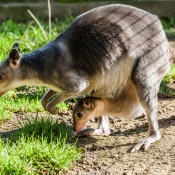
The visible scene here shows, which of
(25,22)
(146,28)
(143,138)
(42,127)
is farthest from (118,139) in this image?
(25,22)

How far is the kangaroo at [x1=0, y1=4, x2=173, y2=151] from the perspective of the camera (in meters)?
5.12

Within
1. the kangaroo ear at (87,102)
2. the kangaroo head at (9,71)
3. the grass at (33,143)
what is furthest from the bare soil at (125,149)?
the kangaroo head at (9,71)

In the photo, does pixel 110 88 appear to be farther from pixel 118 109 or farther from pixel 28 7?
pixel 28 7

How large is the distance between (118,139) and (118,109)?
375 mm

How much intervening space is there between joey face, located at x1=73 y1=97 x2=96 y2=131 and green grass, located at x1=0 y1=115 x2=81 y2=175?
37cm

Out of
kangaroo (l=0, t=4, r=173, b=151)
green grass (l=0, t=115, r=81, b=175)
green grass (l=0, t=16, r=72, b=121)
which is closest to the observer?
green grass (l=0, t=115, r=81, b=175)

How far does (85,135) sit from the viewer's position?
5.50 meters

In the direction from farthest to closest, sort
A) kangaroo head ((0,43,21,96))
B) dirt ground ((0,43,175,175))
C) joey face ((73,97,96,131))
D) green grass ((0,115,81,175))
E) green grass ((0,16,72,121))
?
green grass ((0,16,72,121))
joey face ((73,97,96,131))
kangaroo head ((0,43,21,96))
dirt ground ((0,43,175,175))
green grass ((0,115,81,175))

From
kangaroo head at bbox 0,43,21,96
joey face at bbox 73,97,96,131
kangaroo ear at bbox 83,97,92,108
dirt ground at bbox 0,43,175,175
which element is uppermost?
kangaroo head at bbox 0,43,21,96

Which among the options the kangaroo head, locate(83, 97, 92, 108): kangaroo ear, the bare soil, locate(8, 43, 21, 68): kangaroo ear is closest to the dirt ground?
the bare soil

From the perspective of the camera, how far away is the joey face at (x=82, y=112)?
5422 millimetres

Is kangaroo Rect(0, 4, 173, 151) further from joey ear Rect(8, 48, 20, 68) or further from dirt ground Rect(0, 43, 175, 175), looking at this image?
dirt ground Rect(0, 43, 175, 175)

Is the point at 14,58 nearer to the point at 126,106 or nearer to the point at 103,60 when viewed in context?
the point at 103,60

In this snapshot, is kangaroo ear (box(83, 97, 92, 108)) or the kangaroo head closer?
the kangaroo head
